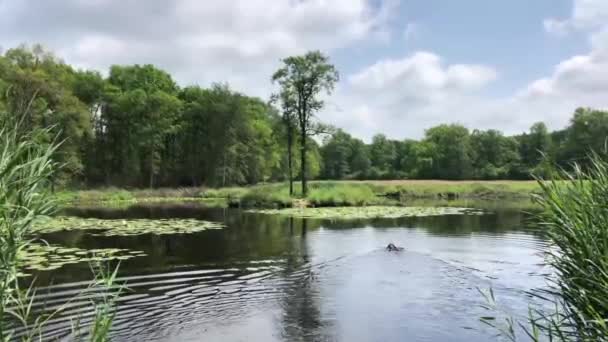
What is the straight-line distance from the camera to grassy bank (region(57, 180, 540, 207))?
36.7 m

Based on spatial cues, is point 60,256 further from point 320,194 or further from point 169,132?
point 169,132

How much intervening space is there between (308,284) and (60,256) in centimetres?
719

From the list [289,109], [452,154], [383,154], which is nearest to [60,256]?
Result: [289,109]

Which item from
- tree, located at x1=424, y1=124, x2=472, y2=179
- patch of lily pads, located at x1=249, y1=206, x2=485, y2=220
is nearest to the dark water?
patch of lily pads, located at x1=249, y1=206, x2=485, y2=220

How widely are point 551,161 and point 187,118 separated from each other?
55.6 meters

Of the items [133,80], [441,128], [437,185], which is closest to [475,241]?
[437,185]

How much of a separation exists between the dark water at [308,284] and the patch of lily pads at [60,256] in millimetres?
533

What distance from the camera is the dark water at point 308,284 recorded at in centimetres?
802

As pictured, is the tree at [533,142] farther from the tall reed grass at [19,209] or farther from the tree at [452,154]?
the tall reed grass at [19,209]

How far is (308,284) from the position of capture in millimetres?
11312

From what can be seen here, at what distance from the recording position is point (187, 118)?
194 feet

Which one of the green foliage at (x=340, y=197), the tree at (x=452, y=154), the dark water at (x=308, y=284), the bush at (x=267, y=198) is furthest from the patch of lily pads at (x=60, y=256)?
the tree at (x=452, y=154)

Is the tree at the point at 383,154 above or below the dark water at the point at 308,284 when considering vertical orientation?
above

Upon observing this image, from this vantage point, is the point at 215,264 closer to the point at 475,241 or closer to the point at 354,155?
the point at 475,241
